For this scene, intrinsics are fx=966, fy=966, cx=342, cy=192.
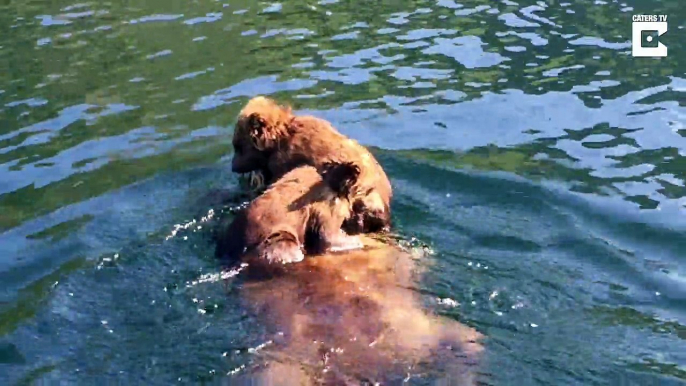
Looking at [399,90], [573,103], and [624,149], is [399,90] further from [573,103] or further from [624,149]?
[624,149]

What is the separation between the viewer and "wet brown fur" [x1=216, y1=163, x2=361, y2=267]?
Answer: 6.05 metres

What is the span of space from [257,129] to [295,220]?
88cm

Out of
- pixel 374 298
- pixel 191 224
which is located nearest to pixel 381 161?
pixel 191 224

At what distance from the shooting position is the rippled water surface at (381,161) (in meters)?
5.80

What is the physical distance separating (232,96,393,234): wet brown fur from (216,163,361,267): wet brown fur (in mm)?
198

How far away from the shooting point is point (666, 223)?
7.82 m

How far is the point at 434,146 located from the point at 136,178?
2934mm

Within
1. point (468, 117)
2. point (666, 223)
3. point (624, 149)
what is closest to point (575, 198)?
point (666, 223)

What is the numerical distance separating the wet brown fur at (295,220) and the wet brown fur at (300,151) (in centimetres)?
20

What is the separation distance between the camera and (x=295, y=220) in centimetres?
618
